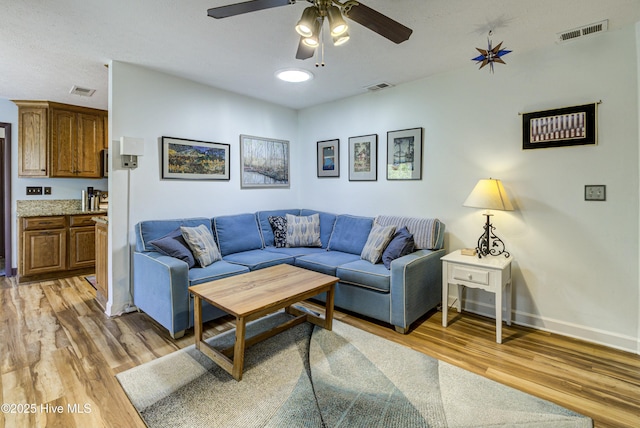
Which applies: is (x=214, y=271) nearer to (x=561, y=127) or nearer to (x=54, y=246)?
(x=54, y=246)

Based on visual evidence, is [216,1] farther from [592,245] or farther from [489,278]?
[592,245]

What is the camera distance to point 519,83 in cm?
283

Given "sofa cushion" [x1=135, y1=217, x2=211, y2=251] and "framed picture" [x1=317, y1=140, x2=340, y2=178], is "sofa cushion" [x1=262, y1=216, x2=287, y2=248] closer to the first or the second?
"framed picture" [x1=317, y1=140, x2=340, y2=178]

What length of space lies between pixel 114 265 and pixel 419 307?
9.55 feet

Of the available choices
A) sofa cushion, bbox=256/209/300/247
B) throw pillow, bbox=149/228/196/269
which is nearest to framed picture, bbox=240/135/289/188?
sofa cushion, bbox=256/209/300/247

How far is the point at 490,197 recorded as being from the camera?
2.72 m

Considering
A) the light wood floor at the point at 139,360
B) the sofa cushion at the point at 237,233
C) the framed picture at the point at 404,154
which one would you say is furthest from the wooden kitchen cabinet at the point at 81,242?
the framed picture at the point at 404,154

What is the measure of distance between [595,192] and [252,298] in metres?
2.77

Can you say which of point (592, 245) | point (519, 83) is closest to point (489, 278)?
point (592, 245)

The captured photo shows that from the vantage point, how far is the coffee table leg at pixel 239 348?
1.97 meters

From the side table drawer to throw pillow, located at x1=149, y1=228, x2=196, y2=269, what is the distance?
7.70ft

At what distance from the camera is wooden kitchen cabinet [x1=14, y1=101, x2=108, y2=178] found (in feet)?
14.1

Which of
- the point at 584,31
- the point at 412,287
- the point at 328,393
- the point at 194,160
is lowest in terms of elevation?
the point at 328,393

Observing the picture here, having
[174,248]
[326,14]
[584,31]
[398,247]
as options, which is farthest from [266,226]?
[584,31]
